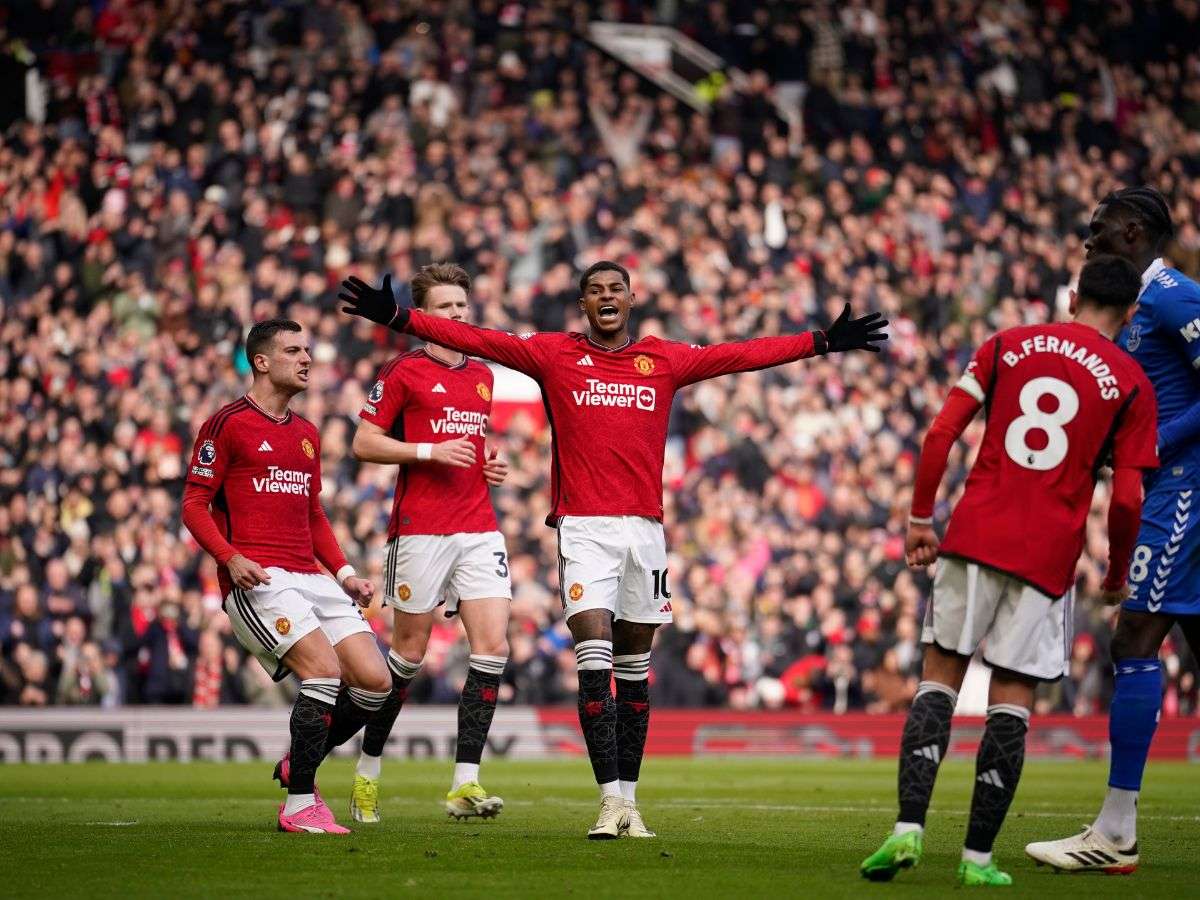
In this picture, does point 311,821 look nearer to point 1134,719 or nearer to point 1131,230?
point 1134,719

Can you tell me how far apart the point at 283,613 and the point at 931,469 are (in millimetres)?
3829

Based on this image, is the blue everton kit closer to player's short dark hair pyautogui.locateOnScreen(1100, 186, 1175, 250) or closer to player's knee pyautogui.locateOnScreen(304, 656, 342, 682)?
player's short dark hair pyautogui.locateOnScreen(1100, 186, 1175, 250)

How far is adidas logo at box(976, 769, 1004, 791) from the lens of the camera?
688 centimetres

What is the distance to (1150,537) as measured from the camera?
8164 millimetres

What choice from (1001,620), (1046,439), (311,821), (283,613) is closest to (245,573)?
(283,613)

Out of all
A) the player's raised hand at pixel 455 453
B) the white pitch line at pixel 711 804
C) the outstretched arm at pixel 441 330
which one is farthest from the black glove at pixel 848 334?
the white pitch line at pixel 711 804

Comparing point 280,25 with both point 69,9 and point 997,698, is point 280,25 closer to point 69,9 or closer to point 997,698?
point 69,9

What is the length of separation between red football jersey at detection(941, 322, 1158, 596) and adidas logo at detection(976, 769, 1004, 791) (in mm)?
714

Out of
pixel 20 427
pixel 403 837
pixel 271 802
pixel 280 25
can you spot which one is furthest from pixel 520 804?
pixel 280 25

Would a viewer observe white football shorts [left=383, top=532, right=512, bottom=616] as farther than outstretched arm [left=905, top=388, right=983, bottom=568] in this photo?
Yes

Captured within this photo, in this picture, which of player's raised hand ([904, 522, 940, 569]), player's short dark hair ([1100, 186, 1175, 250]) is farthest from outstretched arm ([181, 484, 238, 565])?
player's short dark hair ([1100, 186, 1175, 250])

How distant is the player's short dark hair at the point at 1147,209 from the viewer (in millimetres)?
8242

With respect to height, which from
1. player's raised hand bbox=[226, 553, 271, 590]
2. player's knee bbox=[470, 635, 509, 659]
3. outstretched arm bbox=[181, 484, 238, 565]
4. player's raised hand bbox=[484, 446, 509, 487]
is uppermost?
player's raised hand bbox=[484, 446, 509, 487]

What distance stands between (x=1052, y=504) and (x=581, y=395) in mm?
2792
